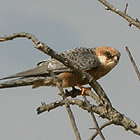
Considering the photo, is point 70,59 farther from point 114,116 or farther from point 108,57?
point 114,116

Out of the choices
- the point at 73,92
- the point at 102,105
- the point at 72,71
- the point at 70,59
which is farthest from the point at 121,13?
the point at 70,59

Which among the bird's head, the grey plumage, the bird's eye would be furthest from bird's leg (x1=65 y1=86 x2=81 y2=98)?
the bird's eye

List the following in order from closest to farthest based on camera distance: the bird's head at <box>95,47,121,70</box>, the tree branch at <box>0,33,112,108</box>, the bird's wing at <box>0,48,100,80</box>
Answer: the tree branch at <box>0,33,112,108</box>
the bird's wing at <box>0,48,100,80</box>
the bird's head at <box>95,47,121,70</box>

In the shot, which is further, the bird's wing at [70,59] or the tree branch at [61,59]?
the bird's wing at [70,59]

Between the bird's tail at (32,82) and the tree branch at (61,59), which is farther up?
the bird's tail at (32,82)

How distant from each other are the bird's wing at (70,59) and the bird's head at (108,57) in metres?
0.16

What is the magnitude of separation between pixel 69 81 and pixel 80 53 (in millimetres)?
1162

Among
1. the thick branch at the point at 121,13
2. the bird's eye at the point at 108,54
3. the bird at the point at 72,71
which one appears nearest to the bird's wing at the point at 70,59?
the bird at the point at 72,71

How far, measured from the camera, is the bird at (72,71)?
8.84 m

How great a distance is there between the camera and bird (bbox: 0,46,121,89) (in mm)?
8844

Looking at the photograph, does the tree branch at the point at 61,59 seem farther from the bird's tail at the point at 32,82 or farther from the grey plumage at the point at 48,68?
the bird's tail at the point at 32,82

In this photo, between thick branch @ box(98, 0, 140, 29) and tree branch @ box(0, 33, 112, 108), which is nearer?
tree branch @ box(0, 33, 112, 108)

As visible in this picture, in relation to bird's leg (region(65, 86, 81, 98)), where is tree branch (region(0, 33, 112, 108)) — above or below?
below

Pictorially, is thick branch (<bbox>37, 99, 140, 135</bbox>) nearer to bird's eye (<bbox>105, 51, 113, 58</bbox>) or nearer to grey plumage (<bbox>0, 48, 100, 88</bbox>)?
grey plumage (<bbox>0, 48, 100, 88</bbox>)
